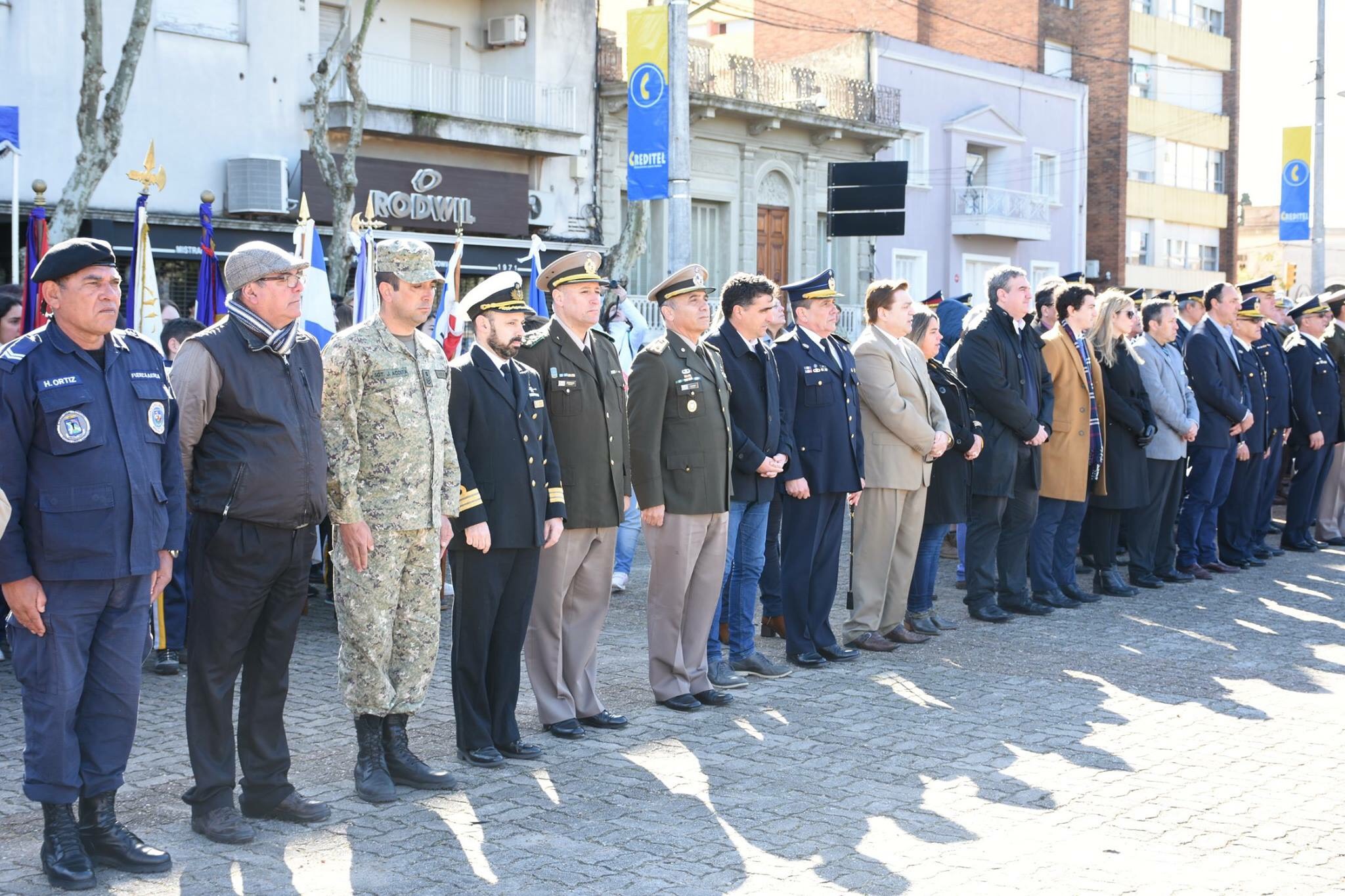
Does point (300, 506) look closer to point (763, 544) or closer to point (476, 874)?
point (476, 874)

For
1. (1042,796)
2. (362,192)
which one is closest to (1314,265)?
(362,192)

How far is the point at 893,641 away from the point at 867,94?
25.6 metres

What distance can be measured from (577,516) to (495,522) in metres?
0.60

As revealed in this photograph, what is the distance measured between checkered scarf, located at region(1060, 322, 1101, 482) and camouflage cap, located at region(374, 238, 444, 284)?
20.2 feet

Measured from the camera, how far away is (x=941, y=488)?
10000 millimetres

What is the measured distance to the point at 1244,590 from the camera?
1185cm

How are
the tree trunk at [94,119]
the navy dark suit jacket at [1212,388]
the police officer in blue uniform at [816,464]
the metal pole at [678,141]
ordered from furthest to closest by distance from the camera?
the metal pole at [678,141]
the tree trunk at [94,119]
the navy dark suit jacket at [1212,388]
the police officer in blue uniform at [816,464]

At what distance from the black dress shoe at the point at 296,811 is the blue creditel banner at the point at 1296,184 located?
26.7 meters

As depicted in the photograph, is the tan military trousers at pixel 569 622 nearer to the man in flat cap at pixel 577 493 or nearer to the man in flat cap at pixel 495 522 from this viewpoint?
the man in flat cap at pixel 577 493

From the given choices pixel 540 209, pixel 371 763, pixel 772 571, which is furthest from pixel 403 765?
pixel 540 209

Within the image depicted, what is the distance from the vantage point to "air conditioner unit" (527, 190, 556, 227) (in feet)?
86.5

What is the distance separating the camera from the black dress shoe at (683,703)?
7.70m

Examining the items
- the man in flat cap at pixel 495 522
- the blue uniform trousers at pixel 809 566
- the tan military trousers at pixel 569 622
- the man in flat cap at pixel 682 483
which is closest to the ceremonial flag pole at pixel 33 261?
the man in flat cap at pixel 495 522

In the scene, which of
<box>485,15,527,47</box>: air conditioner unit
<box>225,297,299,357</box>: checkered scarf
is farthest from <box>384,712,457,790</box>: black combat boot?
<box>485,15,527,47</box>: air conditioner unit
